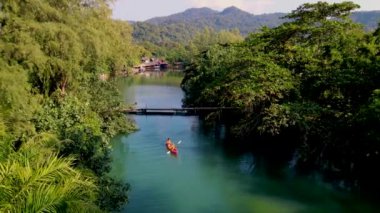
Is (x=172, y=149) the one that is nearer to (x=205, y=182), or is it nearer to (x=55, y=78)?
(x=205, y=182)

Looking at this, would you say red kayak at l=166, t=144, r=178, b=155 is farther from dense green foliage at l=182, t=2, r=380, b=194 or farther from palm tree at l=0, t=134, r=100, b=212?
palm tree at l=0, t=134, r=100, b=212

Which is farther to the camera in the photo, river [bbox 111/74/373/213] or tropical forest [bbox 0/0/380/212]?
river [bbox 111/74/373/213]

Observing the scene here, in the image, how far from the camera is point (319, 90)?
16031 mm

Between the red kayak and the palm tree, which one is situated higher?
the palm tree

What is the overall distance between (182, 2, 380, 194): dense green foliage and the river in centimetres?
151

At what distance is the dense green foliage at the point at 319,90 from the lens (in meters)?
14.1

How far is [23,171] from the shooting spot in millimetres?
4027

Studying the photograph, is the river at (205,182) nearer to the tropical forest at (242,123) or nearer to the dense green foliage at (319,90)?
the tropical forest at (242,123)

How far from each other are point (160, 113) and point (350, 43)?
16.4 m

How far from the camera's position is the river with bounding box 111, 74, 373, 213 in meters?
13.1

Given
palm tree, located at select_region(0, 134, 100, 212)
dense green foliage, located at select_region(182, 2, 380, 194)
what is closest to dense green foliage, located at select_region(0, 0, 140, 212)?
palm tree, located at select_region(0, 134, 100, 212)

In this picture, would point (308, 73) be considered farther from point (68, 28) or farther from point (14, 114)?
point (14, 114)

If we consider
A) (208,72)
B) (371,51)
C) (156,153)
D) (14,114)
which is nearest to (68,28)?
(14,114)

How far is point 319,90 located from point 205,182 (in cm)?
540
